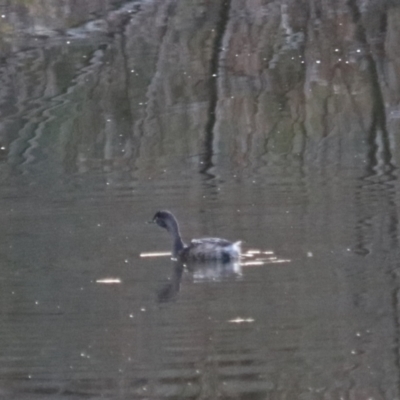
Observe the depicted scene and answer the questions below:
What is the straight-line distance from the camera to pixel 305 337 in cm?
859

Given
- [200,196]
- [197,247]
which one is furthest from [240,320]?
[200,196]

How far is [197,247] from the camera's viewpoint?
36.5ft

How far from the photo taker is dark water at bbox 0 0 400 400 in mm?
8312

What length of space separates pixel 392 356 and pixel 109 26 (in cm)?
1392

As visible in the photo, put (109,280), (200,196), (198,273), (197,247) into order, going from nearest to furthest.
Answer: (109,280), (198,273), (197,247), (200,196)

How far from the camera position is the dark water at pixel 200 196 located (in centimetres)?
831

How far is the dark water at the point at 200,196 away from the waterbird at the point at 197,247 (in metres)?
0.16

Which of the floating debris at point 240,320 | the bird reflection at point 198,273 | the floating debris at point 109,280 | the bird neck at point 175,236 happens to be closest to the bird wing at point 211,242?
the bird reflection at point 198,273

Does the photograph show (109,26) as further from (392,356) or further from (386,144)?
(392,356)

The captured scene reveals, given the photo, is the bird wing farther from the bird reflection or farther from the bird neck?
the bird neck

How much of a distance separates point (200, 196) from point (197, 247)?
2196 mm

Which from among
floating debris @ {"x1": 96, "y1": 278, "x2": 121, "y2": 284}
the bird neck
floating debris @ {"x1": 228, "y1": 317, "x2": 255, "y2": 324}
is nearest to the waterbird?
the bird neck

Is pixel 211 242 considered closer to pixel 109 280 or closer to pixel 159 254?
pixel 159 254

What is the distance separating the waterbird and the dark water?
162 millimetres
